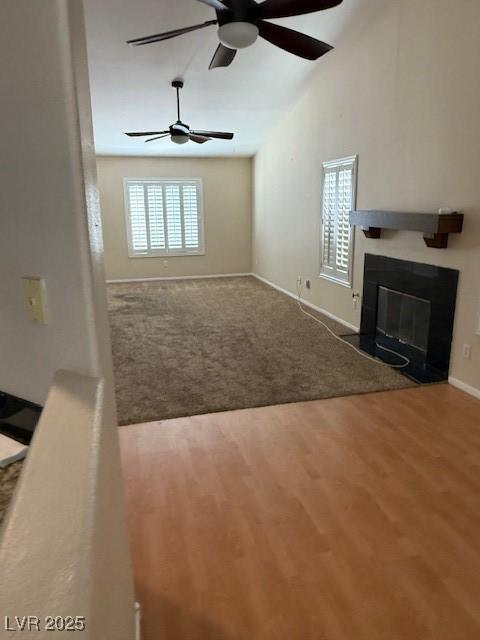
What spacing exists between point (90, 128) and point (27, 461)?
789 millimetres

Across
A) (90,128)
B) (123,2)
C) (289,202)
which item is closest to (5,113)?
(90,128)

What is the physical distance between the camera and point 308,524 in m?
1.93

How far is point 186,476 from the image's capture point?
90.9 inches

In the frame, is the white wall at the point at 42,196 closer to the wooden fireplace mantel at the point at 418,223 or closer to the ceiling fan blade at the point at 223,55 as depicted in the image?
the ceiling fan blade at the point at 223,55

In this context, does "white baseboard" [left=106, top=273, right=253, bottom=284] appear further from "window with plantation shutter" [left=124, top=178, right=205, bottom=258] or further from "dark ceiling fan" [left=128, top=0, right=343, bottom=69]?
"dark ceiling fan" [left=128, top=0, right=343, bottom=69]

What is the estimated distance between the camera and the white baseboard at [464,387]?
10.5ft

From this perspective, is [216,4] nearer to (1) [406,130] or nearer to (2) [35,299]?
(1) [406,130]

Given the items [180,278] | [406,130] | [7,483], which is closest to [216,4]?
[406,130]

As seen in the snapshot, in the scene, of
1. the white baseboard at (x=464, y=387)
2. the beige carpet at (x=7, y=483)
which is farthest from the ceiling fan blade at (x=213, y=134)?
the beige carpet at (x=7, y=483)

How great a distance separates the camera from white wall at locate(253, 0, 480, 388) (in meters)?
3.15

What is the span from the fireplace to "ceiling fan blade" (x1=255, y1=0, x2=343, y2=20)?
211 cm

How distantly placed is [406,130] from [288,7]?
173 cm

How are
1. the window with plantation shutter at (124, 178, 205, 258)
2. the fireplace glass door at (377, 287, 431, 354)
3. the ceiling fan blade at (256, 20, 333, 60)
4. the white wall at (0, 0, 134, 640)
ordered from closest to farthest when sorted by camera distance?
the white wall at (0, 0, 134, 640)
the ceiling fan blade at (256, 20, 333, 60)
the fireplace glass door at (377, 287, 431, 354)
the window with plantation shutter at (124, 178, 205, 258)

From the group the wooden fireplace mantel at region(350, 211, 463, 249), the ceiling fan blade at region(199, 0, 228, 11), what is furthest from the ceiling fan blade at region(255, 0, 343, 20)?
the wooden fireplace mantel at region(350, 211, 463, 249)
